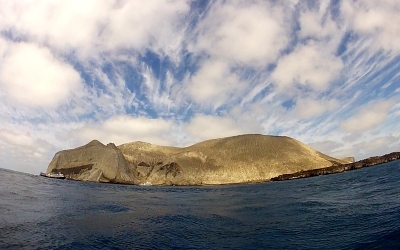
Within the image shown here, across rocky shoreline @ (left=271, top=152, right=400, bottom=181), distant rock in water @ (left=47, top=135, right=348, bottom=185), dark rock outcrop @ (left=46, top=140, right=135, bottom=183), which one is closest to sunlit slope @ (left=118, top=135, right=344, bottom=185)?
distant rock in water @ (left=47, top=135, right=348, bottom=185)

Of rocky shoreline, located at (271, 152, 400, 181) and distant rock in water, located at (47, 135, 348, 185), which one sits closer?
distant rock in water, located at (47, 135, 348, 185)

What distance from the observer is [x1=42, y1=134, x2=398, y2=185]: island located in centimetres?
14162

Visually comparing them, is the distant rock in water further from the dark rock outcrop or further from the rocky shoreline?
the rocky shoreline

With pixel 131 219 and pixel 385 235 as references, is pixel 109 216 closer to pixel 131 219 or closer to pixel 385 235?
pixel 131 219

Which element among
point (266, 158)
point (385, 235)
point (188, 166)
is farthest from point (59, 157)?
point (385, 235)

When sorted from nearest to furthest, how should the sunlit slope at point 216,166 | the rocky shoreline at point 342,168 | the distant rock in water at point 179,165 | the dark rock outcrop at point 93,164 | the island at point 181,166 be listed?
the dark rock outcrop at point 93,164, the island at point 181,166, the distant rock in water at point 179,165, the rocky shoreline at point 342,168, the sunlit slope at point 216,166

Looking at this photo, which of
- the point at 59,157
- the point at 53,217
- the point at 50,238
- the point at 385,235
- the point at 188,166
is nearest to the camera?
the point at 385,235

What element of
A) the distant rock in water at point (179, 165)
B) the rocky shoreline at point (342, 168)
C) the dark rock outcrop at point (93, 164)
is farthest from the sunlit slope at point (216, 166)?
the dark rock outcrop at point (93, 164)

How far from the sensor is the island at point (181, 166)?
14162cm

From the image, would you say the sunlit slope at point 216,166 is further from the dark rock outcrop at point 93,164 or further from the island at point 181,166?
the dark rock outcrop at point 93,164

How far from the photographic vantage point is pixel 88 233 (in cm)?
2081

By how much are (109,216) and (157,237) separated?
11.0m

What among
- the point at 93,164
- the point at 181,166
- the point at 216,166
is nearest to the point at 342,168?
the point at 216,166

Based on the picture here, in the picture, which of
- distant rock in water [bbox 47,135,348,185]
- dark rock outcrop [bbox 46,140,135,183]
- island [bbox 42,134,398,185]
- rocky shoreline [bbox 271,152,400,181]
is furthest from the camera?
rocky shoreline [bbox 271,152,400,181]
